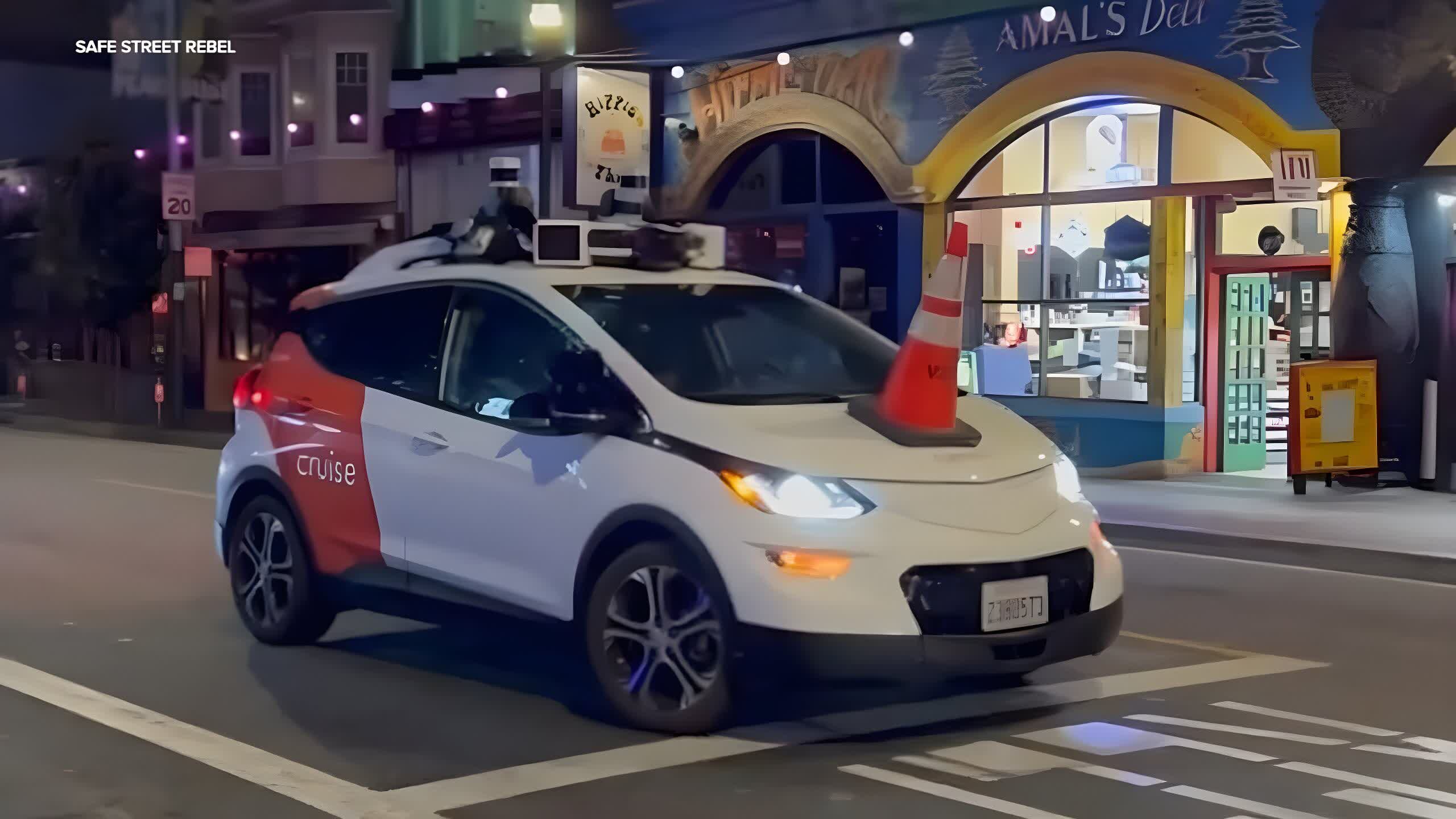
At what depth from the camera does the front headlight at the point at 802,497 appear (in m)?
6.50

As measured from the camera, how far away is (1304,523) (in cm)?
1434

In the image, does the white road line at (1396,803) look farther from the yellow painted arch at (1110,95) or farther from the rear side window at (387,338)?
the yellow painted arch at (1110,95)

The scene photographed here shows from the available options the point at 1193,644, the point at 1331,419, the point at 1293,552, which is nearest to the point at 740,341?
the point at 1193,644

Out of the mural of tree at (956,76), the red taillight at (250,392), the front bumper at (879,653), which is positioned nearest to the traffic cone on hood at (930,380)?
the front bumper at (879,653)

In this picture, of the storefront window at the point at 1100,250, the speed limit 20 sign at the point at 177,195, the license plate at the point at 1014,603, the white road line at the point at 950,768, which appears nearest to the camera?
the white road line at the point at 950,768

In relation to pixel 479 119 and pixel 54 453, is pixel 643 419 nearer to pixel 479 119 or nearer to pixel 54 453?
pixel 54 453

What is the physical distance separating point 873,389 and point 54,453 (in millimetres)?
18408

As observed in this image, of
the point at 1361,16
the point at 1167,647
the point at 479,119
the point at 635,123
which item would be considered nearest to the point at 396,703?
the point at 1167,647

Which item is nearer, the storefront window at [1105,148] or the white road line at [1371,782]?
the white road line at [1371,782]

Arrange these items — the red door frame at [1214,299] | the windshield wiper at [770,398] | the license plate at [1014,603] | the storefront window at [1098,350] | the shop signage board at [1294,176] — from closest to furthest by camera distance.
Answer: the license plate at [1014,603] → the windshield wiper at [770,398] → the shop signage board at [1294,176] → the red door frame at [1214,299] → the storefront window at [1098,350]

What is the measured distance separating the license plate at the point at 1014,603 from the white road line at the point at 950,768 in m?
0.51

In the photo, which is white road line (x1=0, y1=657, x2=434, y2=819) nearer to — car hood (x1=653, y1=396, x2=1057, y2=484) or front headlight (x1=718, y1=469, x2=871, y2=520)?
front headlight (x1=718, y1=469, x2=871, y2=520)

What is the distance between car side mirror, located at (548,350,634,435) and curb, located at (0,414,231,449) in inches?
766

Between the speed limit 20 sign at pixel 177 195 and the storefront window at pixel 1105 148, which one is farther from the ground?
the speed limit 20 sign at pixel 177 195
